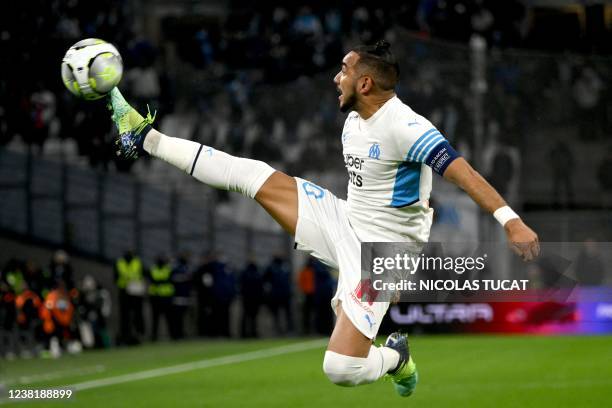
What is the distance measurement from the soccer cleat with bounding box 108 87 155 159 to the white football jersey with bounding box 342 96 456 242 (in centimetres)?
126

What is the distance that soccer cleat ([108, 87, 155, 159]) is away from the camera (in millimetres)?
7309

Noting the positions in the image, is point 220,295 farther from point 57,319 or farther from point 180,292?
point 57,319

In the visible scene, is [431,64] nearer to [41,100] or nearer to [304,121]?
[304,121]

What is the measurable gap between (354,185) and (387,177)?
11.2 inches

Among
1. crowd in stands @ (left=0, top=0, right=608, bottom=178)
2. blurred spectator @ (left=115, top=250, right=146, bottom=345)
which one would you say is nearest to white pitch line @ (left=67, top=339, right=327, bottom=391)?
blurred spectator @ (left=115, top=250, right=146, bottom=345)

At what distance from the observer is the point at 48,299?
739 inches

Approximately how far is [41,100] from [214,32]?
4.43m

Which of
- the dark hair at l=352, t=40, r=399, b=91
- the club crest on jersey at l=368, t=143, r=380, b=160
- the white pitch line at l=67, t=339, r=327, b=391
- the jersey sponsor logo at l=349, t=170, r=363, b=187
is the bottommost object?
the white pitch line at l=67, t=339, r=327, b=391

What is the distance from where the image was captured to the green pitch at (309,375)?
10906mm

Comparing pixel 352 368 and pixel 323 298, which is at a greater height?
pixel 352 368

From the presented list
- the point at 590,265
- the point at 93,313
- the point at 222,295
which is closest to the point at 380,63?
the point at 590,265

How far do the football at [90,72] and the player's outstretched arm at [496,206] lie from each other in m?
2.28

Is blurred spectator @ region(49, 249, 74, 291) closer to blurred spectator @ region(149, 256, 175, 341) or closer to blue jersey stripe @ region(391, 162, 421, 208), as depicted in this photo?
blurred spectator @ region(149, 256, 175, 341)

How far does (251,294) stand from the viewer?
2227 cm
